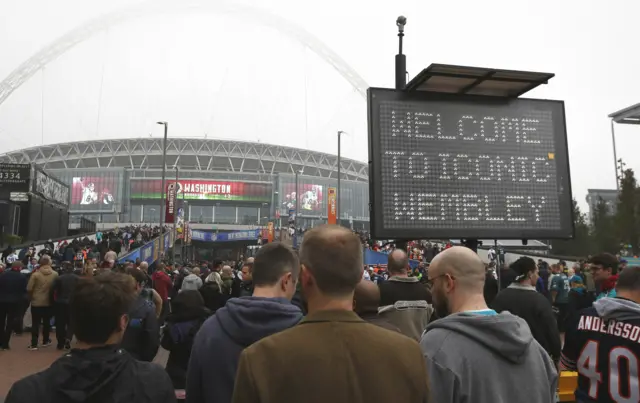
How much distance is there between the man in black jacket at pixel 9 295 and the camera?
32.9ft

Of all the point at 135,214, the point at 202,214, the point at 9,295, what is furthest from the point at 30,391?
the point at 135,214

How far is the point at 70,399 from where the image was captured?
2178mm

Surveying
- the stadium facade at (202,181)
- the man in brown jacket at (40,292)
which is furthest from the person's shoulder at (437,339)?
the stadium facade at (202,181)

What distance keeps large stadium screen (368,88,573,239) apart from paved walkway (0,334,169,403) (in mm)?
5238

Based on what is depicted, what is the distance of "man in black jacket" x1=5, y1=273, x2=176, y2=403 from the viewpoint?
7.20ft

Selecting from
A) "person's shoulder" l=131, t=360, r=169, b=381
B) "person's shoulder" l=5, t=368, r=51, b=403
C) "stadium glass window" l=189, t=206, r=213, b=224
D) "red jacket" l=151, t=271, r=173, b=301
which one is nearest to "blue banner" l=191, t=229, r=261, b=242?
"stadium glass window" l=189, t=206, r=213, b=224

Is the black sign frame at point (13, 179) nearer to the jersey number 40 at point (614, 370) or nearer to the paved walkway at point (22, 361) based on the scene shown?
the paved walkway at point (22, 361)

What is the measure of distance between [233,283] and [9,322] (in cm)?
486

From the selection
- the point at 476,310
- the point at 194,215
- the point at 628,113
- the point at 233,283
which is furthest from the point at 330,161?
the point at 476,310

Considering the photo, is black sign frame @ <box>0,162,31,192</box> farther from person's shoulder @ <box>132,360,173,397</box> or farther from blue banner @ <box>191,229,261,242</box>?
person's shoulder @ <box>132,360,173,397</box>

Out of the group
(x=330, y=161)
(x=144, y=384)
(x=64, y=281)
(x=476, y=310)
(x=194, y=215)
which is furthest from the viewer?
(x=330, y=161)

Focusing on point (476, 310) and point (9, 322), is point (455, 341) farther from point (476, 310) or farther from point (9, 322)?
point (9, 322)

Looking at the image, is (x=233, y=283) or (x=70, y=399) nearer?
(x=70, y=399)

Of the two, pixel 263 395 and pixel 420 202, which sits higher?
pixel 420 202
